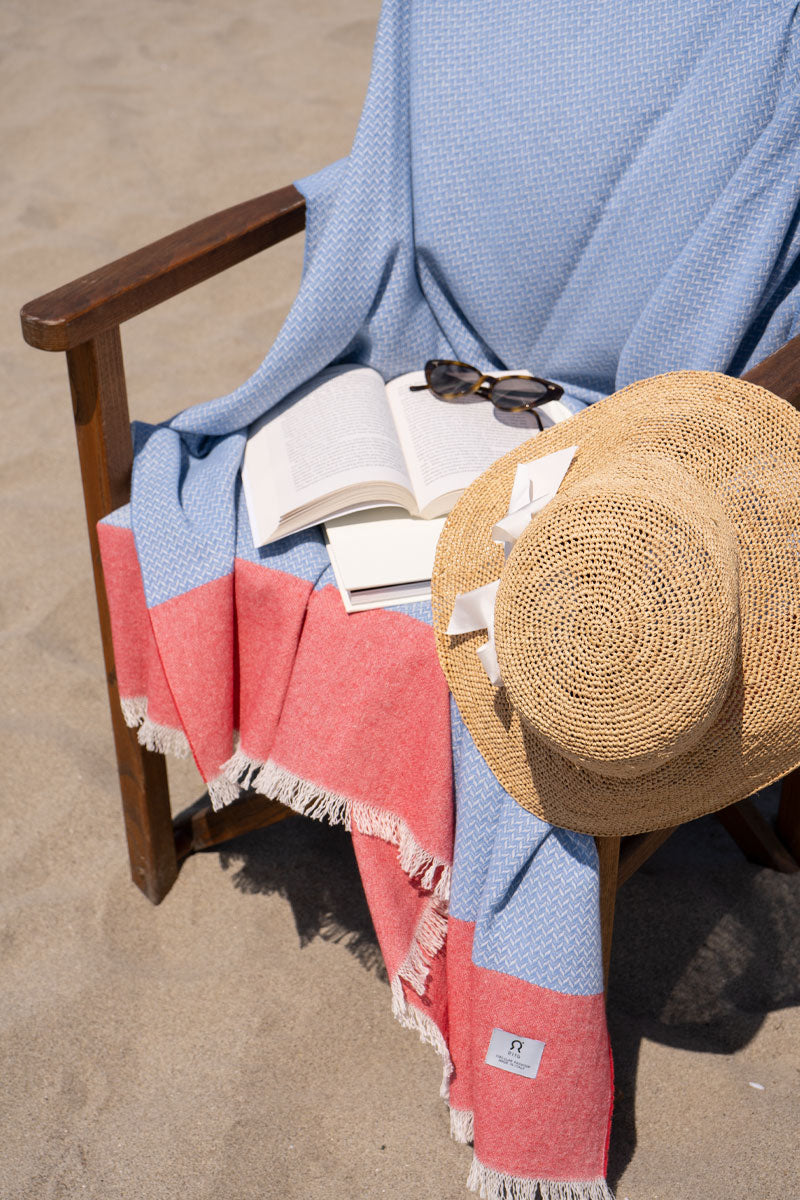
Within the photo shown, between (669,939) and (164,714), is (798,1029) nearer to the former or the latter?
(669,939)

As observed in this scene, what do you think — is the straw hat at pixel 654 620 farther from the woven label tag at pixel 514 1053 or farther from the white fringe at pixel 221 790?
the white fringe at pixel 221 790

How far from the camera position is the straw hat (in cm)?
112

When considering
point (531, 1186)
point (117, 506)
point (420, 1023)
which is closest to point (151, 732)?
point (117, 506)

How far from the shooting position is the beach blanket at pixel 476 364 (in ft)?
4.81

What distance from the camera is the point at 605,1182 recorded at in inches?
60.6

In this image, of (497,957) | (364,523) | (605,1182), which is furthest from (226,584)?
(605,1182)

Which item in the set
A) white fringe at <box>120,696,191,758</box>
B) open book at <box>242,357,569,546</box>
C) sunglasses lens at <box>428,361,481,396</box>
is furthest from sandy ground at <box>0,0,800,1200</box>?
sunglasses lens at <box>428,361,481,396</box>

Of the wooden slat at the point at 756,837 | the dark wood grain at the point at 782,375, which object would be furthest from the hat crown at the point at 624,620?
the wooden slat at the point at 756,837

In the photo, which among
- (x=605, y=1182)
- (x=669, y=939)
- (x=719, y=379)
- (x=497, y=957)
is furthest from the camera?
(x=669, y=939)

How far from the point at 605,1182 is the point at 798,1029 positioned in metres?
0.42

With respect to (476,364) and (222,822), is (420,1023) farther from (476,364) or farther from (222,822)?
(476,364)

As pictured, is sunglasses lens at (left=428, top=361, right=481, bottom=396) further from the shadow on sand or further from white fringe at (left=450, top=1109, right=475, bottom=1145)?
white fringe at (left=450, top=1109, right=475, bottom=1145)

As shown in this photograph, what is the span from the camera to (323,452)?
5.43ft

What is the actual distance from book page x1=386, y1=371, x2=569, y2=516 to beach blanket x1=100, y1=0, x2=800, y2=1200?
11 centimetres
